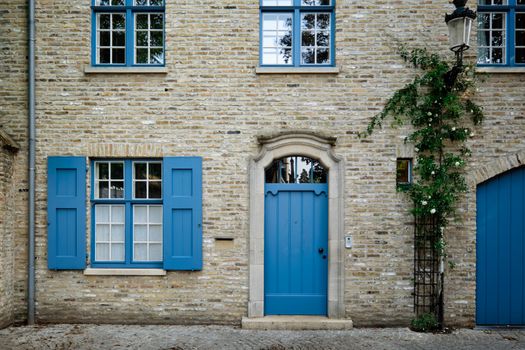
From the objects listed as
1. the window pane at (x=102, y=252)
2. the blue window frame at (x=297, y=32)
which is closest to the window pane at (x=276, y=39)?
the blue window frame at (x=297, y=32)

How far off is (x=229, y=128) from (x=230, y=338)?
337 centimetres

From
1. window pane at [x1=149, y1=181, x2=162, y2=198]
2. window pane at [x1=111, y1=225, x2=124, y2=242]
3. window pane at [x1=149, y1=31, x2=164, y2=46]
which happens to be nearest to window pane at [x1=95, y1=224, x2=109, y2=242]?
window pane at [x1=111, y1=225, x2=124, y2=242]

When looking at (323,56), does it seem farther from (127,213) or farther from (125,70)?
(127,213)

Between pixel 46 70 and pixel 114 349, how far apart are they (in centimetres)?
472

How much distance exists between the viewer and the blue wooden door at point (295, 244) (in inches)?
255

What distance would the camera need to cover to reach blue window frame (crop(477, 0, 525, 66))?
21.3ft

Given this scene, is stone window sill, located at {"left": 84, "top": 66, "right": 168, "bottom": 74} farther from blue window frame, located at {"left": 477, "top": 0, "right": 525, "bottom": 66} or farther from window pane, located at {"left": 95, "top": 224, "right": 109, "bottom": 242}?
blue window frame, located at {"left": 477, "top": 0, "right": 525, "bottom": 66}

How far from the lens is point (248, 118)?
6398 millimetres

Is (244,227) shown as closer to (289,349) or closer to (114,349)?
(289,349)

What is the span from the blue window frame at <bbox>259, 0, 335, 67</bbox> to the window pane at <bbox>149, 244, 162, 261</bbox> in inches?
146

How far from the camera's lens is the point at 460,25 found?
219 inches

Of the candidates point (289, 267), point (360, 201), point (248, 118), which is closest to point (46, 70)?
point (248, 118)

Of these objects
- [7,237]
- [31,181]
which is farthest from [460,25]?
[7,237]

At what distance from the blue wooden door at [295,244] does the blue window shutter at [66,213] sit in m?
3.16
